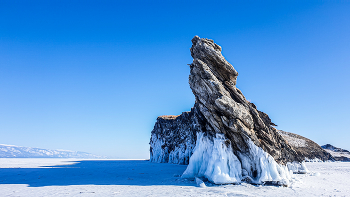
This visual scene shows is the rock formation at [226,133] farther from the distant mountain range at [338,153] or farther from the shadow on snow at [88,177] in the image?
the distant mountain range at [338,153]

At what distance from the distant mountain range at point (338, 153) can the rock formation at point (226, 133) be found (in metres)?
65.1

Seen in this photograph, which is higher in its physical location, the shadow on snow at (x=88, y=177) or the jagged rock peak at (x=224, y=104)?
the jagged rock peak at (x=224, y=104)

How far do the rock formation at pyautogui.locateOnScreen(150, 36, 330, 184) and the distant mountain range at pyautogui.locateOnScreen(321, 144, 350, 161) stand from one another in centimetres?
Answer: 6512

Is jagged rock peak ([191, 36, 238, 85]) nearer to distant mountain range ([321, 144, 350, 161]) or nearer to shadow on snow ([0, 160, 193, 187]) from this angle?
shadow on snow ([0, 160, 193, 187])

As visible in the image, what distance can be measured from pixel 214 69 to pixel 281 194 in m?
11.6

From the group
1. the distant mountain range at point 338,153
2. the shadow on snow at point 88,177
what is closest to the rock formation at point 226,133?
the shadow on snow at point 88,177

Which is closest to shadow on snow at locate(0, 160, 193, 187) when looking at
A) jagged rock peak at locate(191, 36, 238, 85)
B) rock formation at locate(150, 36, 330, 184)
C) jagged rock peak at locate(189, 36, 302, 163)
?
rock formation at locate(150, 36, 330, 184)

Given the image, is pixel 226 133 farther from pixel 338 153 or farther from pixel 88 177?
pixel 338 153

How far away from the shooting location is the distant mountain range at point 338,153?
65938 millimetres

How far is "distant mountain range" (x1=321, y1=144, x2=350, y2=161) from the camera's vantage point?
65938 mm

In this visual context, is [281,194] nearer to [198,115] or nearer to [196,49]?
[198,115]

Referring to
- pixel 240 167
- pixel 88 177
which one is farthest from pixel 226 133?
pixel 88 177

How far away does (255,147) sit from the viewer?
661 inches

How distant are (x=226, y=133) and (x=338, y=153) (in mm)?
80524
